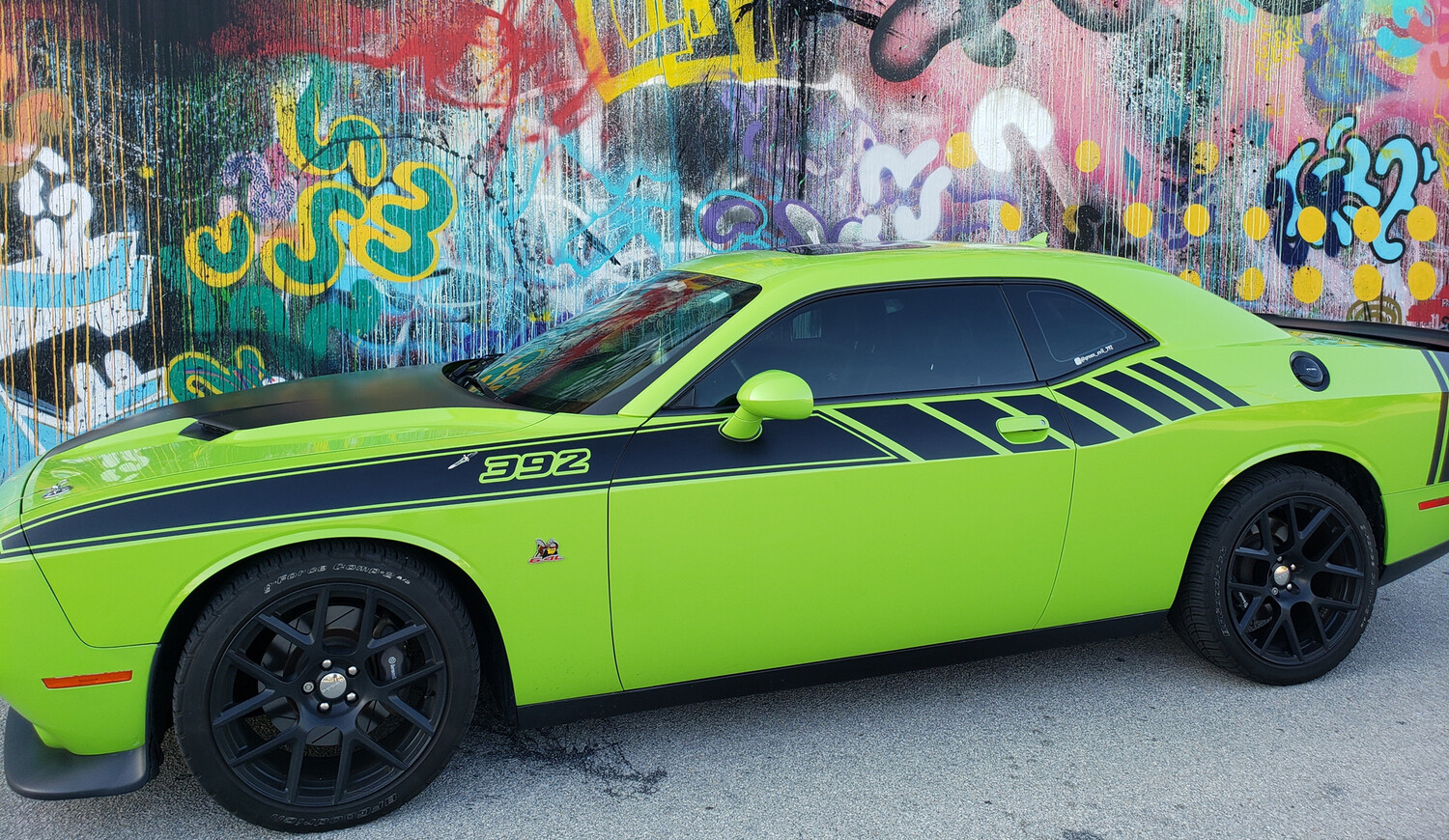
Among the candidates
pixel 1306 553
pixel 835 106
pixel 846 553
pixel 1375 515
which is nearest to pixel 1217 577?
pixel 1306 553

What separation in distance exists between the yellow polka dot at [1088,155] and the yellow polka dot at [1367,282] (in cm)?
226

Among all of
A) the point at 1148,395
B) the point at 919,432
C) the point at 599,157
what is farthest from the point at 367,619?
the point at 599,157

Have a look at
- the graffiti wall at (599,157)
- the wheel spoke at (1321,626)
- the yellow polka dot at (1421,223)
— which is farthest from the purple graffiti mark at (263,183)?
the yellow polka dot at (1421,223)

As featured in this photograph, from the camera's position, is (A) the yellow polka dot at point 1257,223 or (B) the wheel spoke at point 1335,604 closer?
(B) the wheel spoke at point 1335,604

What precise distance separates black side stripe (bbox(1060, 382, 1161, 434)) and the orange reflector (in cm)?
283

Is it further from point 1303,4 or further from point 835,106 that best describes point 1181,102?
point 835,106

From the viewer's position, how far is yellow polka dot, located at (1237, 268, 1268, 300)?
802cm

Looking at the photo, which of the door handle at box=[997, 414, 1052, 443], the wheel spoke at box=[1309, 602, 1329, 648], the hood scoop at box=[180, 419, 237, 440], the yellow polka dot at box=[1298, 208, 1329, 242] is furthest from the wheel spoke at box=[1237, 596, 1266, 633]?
the yellow polka dot at box=[1298, 208, 1329, 242]

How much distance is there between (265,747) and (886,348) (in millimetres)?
2125

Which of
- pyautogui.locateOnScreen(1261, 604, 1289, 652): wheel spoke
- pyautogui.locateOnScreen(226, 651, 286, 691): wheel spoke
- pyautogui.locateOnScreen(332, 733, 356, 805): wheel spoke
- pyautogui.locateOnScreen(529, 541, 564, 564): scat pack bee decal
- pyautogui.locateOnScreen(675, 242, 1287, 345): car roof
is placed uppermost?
pyautogui.locateOnScreen(675, 242, 1287, 345): car roof

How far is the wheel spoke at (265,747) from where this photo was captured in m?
2.86

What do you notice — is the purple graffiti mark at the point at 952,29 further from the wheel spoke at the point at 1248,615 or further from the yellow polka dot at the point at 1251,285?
the wheel spoke at the point at 1248,615

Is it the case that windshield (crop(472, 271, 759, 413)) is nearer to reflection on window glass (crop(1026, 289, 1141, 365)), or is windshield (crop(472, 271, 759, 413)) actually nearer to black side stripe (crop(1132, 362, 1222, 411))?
reflection on window glass (crop(1026, 289, 1141, 365))

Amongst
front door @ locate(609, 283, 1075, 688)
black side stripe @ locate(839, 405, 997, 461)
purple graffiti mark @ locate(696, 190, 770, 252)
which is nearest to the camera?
front door @ locate(609, 283, 1075, 688)
